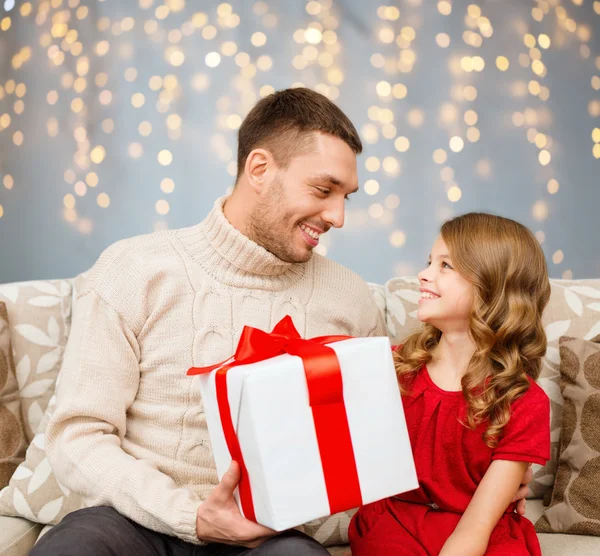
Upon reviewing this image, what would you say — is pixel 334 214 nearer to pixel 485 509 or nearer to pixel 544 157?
pixel 485 509

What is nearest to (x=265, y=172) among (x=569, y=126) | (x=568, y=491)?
(x=568, y=491)

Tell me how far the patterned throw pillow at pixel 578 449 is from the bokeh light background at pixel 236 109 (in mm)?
1114

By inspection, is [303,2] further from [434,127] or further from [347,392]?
[347,392]

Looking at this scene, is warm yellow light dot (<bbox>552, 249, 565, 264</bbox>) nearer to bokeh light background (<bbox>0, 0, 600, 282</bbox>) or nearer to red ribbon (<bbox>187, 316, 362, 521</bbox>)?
bokeh light background (<bbox>0, 0, 600, 282</bbox>)

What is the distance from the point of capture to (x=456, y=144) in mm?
2695

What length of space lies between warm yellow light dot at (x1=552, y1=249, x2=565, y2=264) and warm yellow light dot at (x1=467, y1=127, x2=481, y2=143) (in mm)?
563

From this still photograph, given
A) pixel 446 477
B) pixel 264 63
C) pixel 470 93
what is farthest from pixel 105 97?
pixel 446 477

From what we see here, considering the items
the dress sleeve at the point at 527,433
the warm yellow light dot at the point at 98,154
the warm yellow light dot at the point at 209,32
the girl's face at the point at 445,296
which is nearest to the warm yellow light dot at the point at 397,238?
the warm yellow light dot at the point at 209,32

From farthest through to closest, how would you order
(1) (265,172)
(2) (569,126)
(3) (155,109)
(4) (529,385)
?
(2) (569,126), (3) (155,109), (1) (265,172), (4) (529,385)

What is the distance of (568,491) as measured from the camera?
1.53 meters

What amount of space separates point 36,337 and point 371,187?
1.42m

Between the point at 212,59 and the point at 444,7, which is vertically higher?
the point at 444,7

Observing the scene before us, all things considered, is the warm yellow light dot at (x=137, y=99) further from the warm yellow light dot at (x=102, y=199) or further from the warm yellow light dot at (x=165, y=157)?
the warm yellow light dot at (x=102, y=199)

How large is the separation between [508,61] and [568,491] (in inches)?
70.8
